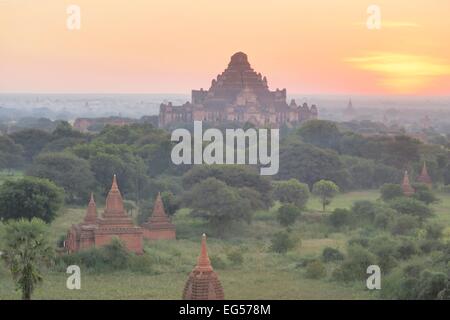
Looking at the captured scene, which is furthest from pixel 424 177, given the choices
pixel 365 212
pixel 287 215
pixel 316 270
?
pixel 316 270

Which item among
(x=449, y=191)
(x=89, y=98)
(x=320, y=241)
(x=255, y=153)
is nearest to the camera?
(x=320, y=241)

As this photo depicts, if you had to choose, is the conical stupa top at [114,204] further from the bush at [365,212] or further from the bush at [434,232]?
the bush at [365,212]

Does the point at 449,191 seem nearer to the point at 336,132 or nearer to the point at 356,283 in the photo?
the point at 336,132

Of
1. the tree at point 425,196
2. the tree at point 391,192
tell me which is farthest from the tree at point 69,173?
the tree at point 425,196

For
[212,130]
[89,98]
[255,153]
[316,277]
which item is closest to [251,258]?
[316,277]

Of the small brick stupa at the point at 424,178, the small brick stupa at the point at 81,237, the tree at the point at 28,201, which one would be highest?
the tree at the point at 28,201

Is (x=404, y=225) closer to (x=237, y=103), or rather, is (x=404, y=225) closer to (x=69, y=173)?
(x=69, y=173)
